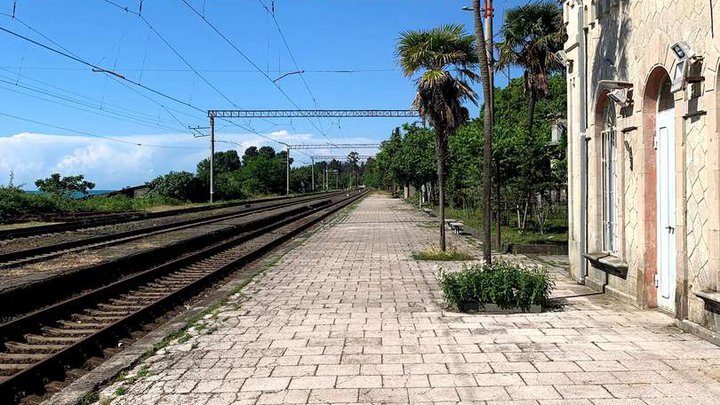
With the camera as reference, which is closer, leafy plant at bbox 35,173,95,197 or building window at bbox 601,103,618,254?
building window at bbox 601,103,618,254

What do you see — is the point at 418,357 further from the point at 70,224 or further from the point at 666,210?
the point at 70,224

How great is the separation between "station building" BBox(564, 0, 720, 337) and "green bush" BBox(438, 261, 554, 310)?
1.39 m

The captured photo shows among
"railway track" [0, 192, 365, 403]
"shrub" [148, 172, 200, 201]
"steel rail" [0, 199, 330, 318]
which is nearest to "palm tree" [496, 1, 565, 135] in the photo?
"steel rail" [0, 199, 330, 318]

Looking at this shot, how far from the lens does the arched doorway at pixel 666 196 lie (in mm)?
7961

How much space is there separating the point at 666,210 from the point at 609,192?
7.53 feet

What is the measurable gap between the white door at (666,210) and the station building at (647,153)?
1cm

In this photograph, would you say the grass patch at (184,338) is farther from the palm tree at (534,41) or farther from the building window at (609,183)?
the palm tree at (534,41)

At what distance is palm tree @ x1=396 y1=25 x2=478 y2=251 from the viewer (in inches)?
607

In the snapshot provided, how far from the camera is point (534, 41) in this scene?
30.2m

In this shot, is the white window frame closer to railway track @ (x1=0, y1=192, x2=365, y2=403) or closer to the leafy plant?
railway track @ (x1=0, y1=192, x2=365, y2=403)

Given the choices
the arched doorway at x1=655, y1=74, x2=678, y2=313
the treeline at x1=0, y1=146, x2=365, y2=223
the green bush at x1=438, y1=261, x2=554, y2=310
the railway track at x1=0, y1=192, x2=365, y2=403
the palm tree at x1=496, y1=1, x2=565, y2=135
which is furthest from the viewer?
the treeline at x1=0, y1=146, x2=365, y2=223

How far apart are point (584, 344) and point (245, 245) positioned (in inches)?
622

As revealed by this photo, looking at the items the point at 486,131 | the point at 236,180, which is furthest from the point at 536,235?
the point at 236,180

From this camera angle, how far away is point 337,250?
18.5 metres
